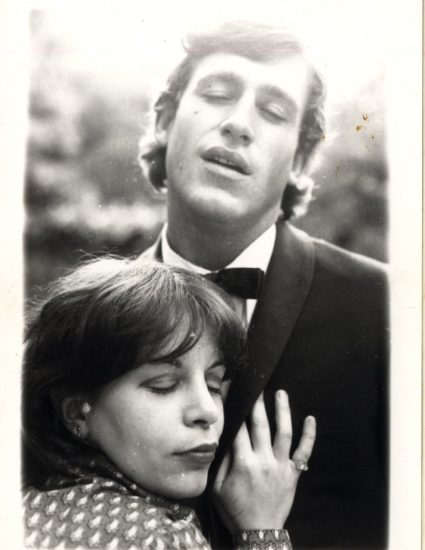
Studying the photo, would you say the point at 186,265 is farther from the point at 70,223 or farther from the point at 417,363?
the point at 417,363

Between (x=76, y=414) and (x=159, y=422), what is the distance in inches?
6.1

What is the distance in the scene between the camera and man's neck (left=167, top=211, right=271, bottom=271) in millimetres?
1371

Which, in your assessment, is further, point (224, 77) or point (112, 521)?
point (224, 77)

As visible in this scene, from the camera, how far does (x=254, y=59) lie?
138cm

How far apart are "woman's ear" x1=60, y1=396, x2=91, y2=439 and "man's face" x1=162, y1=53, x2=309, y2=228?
1.30 feet

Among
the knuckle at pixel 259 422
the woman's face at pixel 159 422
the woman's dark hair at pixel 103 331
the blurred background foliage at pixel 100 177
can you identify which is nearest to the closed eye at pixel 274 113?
the blurred background foliage at pixel 100 177

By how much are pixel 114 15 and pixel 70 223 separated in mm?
429

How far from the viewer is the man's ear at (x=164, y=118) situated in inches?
54.4

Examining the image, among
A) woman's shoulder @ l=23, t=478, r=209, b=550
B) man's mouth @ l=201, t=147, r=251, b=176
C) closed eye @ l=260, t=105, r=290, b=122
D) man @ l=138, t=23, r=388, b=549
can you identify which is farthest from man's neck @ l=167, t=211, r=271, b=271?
woman's shoulder @ l=23, t=478, r=209, b=550

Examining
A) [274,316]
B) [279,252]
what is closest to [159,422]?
[274,316]

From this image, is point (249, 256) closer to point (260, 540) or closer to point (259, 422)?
point (259, 422)

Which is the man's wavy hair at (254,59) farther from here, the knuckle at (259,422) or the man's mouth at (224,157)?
the knuckle at (259,422)

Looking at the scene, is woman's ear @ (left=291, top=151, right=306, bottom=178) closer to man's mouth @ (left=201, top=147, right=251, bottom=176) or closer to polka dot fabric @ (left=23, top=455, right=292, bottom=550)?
man's mouth @ (left=201, top=147, right=251, bottom=176)

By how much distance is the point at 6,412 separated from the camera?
138 centimetres
